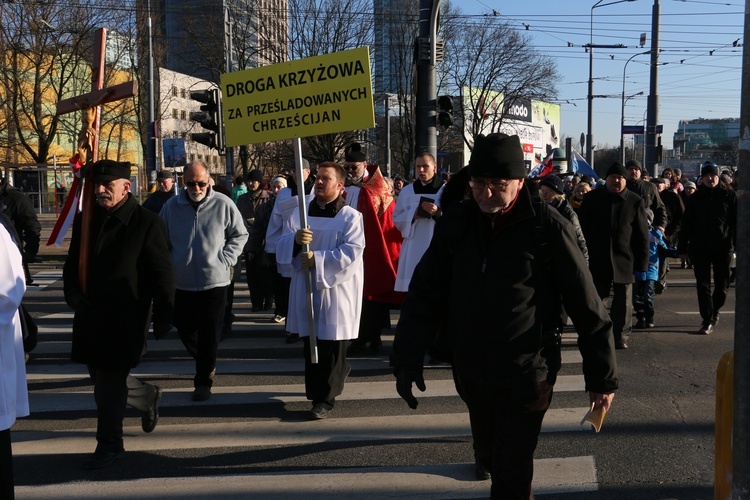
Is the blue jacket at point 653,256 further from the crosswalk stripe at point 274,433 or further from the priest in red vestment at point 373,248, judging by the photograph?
the crosswalk stripe at point 274,433

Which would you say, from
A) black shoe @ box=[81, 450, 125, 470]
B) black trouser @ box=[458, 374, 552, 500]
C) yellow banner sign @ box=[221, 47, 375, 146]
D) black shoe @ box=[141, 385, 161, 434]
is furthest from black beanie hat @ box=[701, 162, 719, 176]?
black shoe @ box=[81, 450, 125, 470]

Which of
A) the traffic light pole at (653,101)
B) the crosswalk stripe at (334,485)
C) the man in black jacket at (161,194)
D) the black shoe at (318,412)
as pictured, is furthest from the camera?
the traffic light pole at (653,101)

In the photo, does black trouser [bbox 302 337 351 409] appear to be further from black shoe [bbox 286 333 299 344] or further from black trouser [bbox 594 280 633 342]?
black trouser [bbox 594 280 633 342]

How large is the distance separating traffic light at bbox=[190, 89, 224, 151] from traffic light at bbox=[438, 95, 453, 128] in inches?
147

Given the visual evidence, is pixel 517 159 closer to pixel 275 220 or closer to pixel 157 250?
pixel 157 250

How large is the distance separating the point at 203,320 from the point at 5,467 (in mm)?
3120

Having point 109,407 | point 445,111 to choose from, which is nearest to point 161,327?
point 109,407

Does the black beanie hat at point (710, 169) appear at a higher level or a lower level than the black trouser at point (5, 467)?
higher

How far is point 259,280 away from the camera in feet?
37.4

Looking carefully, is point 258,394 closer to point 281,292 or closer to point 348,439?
point 348,439

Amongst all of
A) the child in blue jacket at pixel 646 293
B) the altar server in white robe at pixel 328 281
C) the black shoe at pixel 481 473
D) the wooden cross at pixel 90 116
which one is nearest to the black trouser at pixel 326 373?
the altar server in white robe at pixel 328 281

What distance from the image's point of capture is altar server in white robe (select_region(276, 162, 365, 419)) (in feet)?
20.7

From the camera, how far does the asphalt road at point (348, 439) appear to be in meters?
4.87

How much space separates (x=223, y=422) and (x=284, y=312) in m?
4.22
